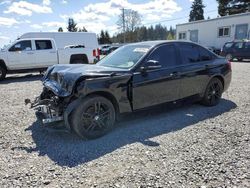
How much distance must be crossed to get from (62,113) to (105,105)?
740mm

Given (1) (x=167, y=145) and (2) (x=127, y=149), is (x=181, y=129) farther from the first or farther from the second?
(2) (x=127, y=149)

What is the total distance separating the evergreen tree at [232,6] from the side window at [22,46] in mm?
46401

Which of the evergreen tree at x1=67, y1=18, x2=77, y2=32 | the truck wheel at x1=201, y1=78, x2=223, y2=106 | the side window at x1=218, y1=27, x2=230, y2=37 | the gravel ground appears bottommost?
the gravel ground

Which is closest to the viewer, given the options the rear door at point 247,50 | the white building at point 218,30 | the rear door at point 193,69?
the rear door at point 193,69

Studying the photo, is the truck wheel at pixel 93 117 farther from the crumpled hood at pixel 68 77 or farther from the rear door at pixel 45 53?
the rear door at pixel 45 53

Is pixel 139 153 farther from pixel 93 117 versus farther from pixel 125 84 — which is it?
pixel 125 84

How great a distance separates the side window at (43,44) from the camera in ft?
42.1

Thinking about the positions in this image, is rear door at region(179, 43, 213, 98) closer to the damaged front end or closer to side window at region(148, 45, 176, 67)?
side window at region(148, 45, 176, 67)

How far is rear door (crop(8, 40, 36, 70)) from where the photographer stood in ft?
40.0

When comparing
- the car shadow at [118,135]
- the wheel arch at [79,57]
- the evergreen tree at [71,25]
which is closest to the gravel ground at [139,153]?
the car shadow at [118,135]

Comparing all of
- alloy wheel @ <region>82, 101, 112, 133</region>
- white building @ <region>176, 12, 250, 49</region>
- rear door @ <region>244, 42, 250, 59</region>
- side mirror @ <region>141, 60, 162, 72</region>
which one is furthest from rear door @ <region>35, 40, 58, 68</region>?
white building @ <region>176, 12, 250, 49</region>

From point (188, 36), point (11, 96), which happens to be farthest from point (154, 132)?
point (188, 36)

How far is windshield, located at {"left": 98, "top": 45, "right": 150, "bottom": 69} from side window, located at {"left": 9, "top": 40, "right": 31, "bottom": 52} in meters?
8.40

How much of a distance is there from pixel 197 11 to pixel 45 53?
61776 millimetres
